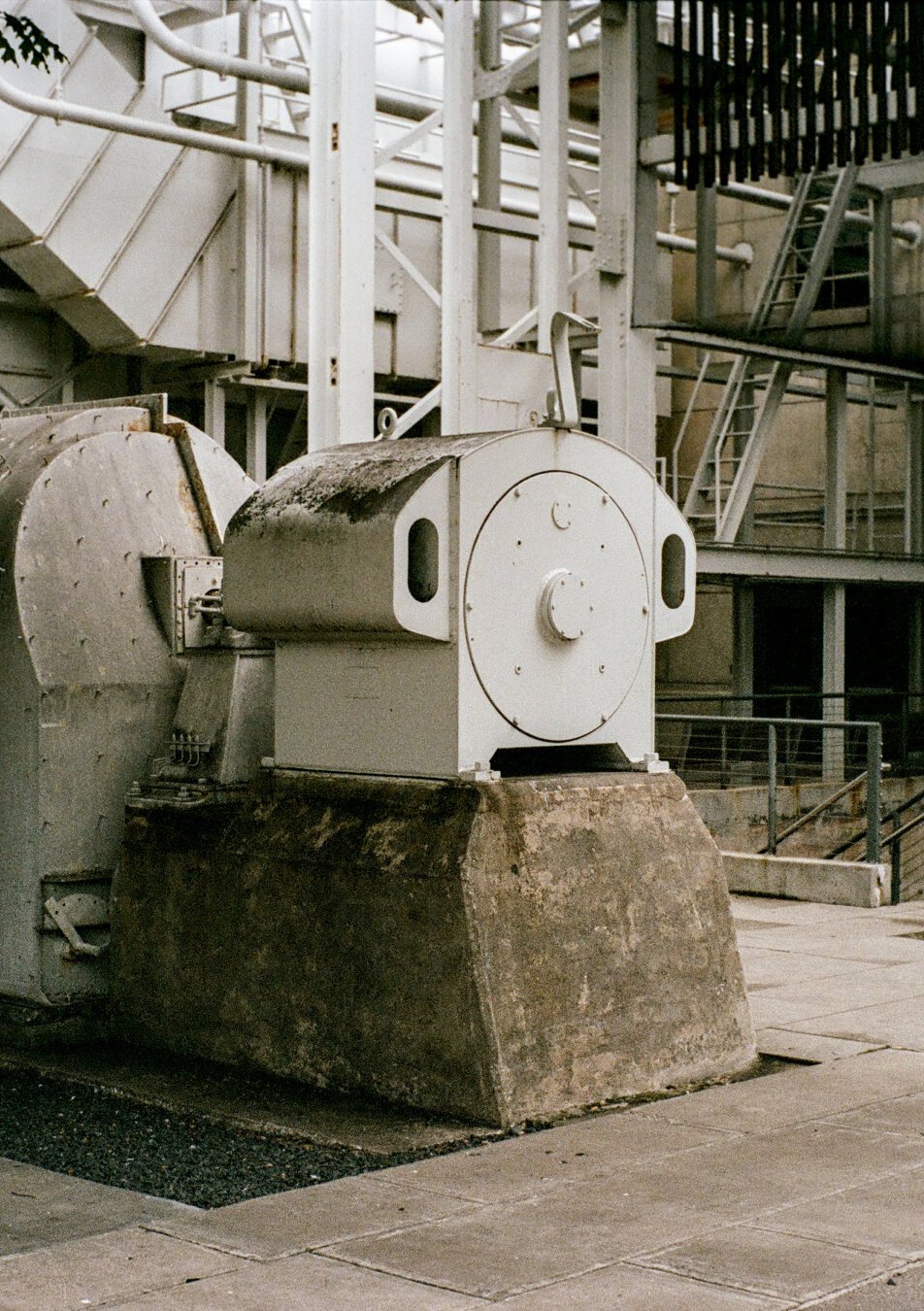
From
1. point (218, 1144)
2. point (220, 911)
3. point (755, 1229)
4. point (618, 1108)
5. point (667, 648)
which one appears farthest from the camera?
point (667, 648)

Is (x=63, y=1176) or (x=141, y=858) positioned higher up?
(x=141, y=858)

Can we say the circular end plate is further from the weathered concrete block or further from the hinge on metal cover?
the hinge on metal cover

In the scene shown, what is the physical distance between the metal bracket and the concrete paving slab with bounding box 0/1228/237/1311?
2757 mm

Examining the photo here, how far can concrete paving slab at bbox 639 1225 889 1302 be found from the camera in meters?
4.55

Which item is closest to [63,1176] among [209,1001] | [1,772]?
[209,1001]

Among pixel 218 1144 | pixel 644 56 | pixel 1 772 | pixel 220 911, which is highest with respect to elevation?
pixel 644 56

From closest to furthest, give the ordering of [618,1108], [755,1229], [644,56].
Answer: [755,1229] → [618,1108] → [644,56]

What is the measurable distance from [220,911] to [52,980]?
3.58 feet

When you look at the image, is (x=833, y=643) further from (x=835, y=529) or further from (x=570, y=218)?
(x=570, y=218)

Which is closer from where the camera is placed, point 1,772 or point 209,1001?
point 209,1001

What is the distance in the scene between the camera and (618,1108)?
657cm

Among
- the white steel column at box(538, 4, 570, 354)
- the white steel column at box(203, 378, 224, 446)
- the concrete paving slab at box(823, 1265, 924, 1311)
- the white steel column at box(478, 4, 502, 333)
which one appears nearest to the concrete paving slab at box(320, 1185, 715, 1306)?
the concrete paving slab at box(823, 1265, 924, 1311)

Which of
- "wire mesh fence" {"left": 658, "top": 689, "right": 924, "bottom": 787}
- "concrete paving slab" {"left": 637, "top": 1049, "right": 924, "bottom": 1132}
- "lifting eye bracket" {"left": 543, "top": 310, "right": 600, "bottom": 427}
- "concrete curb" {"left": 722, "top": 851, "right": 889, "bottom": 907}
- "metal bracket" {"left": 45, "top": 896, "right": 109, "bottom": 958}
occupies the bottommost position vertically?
"concrete paving slab" {"left": 637, "top": 1049, "right": 924, "bottom": 1132}

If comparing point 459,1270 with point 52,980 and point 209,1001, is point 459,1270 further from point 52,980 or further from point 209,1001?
point 52,980
